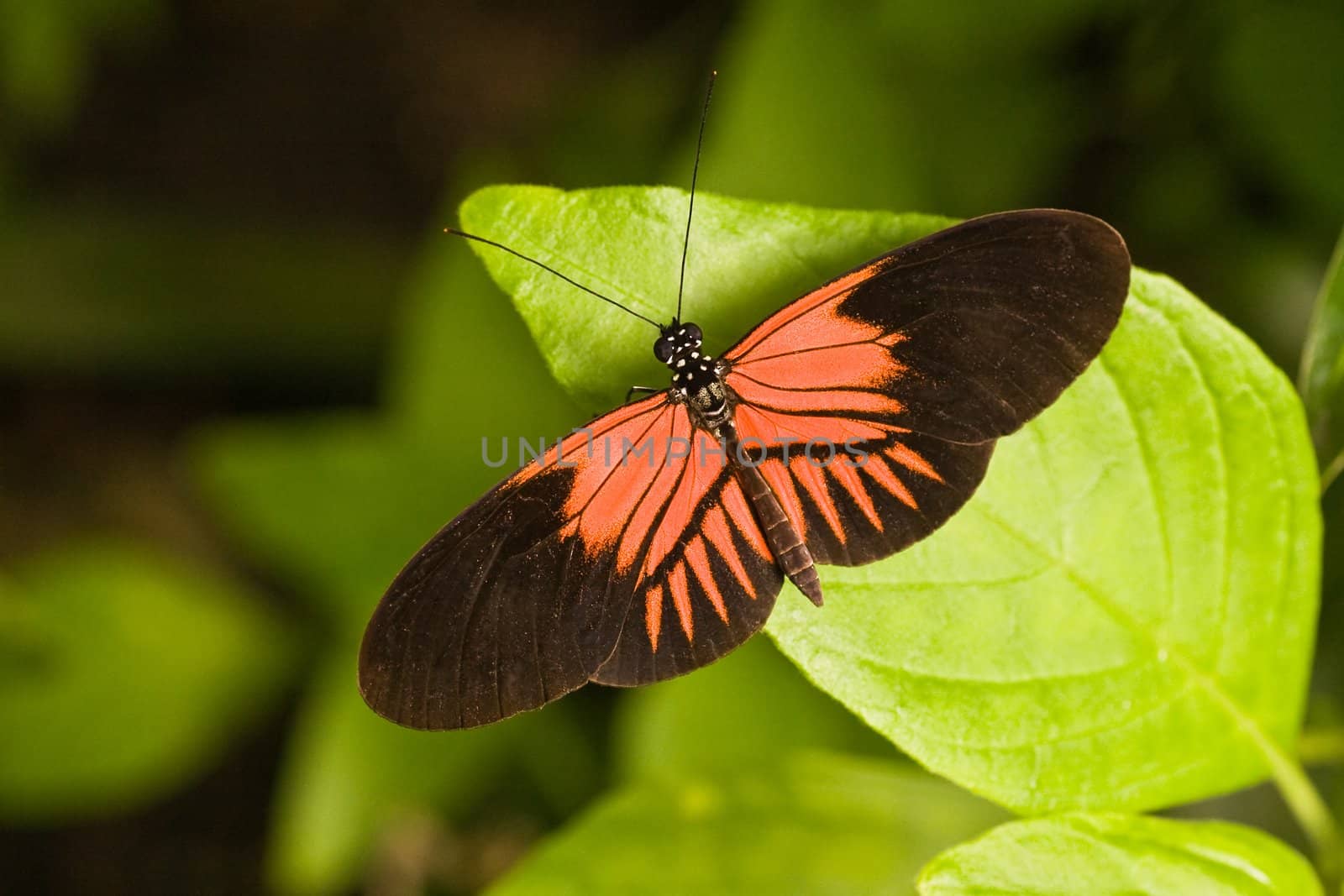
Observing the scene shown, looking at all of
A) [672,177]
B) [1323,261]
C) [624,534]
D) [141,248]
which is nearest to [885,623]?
[624,534]

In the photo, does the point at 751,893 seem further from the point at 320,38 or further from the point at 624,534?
the point at 320,38

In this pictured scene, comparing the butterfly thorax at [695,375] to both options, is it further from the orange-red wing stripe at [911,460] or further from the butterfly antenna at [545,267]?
the orange-red wing stripe at [911,460]

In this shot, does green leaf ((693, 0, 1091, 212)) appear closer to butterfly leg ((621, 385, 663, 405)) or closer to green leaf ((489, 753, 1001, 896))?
butterfly leg ((621, 385, 663, 405))

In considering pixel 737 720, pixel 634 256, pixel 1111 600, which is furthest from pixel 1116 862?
pixel 737 720

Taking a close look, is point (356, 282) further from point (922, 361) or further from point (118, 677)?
point (922, 361)

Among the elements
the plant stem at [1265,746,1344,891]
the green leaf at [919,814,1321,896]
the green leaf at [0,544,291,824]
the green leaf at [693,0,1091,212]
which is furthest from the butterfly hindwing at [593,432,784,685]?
the green leaf at [0,544,291,824]

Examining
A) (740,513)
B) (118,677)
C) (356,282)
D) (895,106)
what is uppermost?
(356,282)
